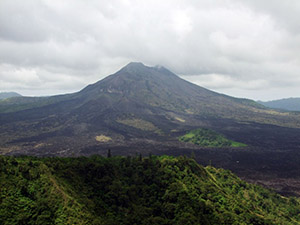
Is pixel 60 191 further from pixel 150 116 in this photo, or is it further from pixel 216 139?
pixel 150 116

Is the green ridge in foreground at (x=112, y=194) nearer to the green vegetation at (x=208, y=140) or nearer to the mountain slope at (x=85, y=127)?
the mountain slope at (x=85, y=127)

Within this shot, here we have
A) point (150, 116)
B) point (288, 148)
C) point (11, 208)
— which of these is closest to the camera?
point (11, 208)

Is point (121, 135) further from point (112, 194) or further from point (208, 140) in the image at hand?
point (112, 194)

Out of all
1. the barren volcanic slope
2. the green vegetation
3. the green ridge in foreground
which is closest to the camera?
the green ridge in foreground

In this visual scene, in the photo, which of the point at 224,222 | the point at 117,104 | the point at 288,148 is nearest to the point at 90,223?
the point at 224,222

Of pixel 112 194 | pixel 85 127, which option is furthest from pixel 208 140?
pixel 112 194

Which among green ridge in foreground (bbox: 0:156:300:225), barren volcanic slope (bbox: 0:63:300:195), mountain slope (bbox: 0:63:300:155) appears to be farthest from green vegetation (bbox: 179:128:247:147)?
green ridge in foreground (bbox: 0:156:300:225)

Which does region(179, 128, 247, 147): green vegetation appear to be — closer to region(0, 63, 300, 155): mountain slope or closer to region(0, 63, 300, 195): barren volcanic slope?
region(0, 63, 300, 195): barren volcanic slope

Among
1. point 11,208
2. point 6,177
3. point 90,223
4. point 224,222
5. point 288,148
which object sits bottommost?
point 288,148
